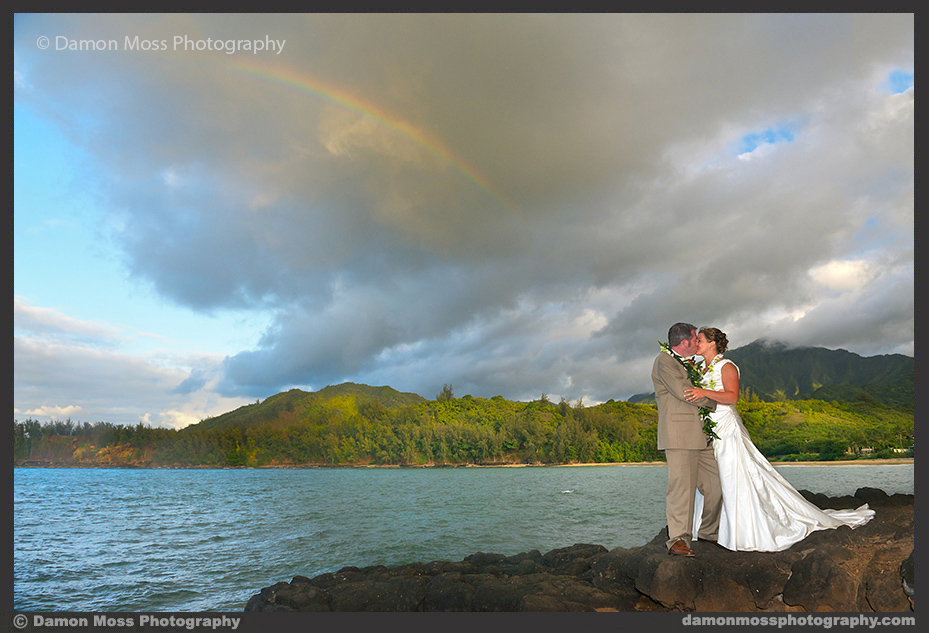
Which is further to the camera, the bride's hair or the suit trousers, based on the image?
the bride's hair

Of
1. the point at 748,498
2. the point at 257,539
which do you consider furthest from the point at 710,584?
the point at 257,539

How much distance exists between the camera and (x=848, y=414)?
129 metres

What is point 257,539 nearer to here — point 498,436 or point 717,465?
point 717,465

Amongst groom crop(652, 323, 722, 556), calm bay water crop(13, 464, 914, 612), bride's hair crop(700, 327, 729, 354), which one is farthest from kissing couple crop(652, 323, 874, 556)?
calm bay water crop(13, 464, 914, 612)

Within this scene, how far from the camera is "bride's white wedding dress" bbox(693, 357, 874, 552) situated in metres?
6.26

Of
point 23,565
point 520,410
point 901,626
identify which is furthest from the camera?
point 520,410

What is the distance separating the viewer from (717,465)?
6590 mm

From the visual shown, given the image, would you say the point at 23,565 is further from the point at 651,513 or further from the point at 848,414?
the point at 848,414

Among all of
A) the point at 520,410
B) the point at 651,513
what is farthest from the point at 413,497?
the point at 520,410

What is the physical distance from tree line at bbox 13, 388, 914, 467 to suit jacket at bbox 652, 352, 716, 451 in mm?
126620

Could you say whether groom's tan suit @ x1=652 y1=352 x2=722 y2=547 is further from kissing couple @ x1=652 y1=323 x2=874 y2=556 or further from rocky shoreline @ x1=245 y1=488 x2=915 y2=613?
rocky shoreline @ x1=245 y1=488 x2=915 y2=613

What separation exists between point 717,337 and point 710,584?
2859mm

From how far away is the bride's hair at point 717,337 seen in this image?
671 cm

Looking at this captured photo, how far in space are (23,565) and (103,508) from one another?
140 feet
